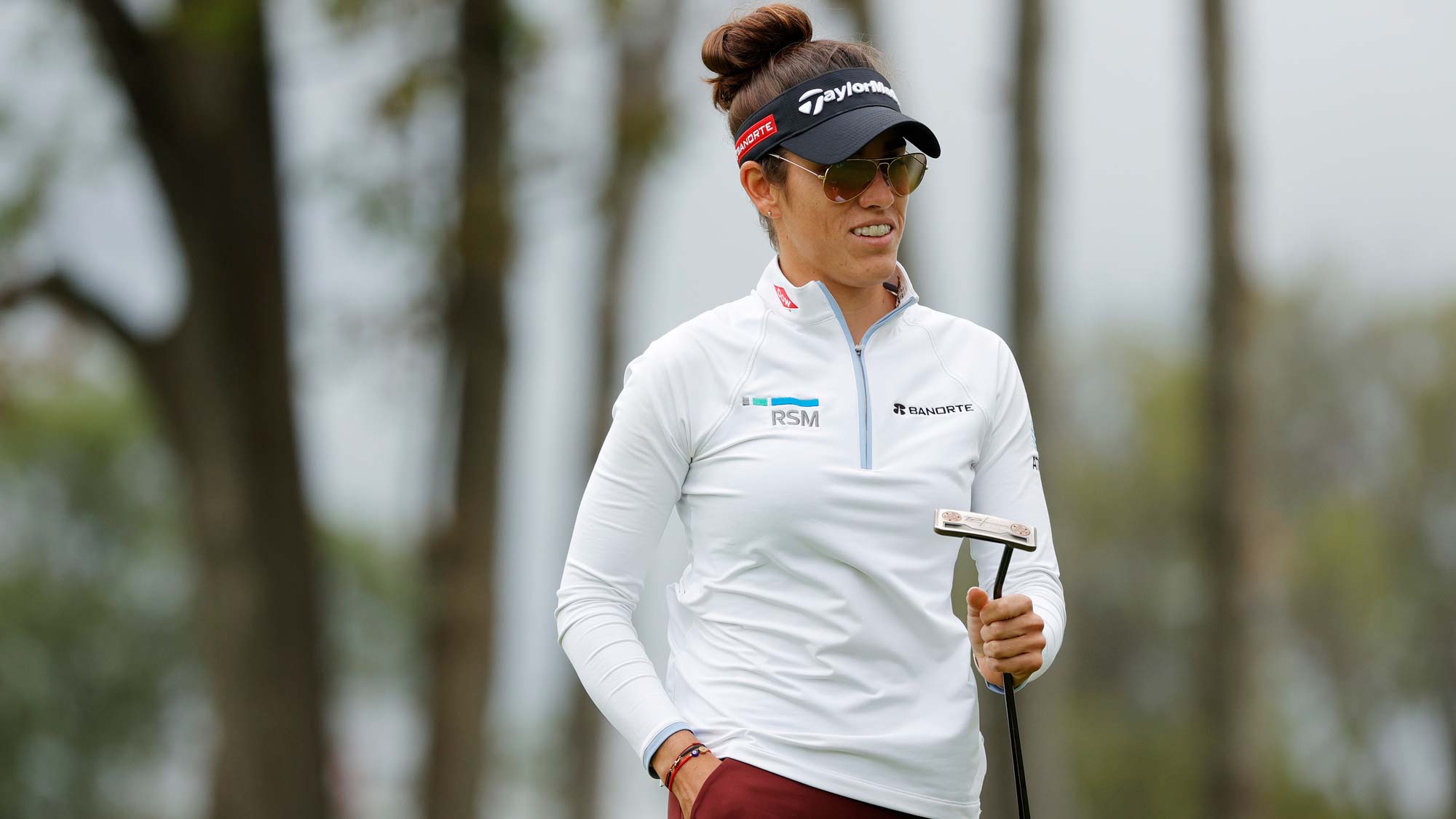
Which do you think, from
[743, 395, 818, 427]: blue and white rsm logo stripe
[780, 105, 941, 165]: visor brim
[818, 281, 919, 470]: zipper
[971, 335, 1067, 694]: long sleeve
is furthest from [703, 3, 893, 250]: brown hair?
[971, 335, 1067, 694]: long sleeve

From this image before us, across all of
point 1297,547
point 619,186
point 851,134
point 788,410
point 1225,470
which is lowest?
point 1297,547

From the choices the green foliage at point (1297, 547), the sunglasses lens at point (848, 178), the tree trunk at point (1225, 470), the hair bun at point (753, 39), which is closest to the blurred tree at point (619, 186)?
the tree trunk at point (1225, 470)

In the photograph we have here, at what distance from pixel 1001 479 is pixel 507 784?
94.8 feet

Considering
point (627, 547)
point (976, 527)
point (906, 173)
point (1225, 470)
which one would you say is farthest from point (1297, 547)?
point (976, 527)

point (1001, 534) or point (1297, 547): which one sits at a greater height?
point (1001, 534)

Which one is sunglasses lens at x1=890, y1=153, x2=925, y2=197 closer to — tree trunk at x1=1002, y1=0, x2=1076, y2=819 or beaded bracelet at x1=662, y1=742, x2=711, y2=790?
beaded bracelet at x1=662, y1=742, x2=711, y2=790

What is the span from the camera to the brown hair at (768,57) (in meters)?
2.86

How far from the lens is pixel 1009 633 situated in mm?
2580

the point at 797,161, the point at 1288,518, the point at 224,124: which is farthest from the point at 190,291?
the point at 1288,518

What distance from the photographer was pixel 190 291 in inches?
442

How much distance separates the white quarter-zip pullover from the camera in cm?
258

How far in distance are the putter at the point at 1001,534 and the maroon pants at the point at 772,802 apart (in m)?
0.24

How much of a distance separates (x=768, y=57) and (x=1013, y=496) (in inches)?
33.2

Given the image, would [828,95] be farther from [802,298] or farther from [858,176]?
[802,298]
